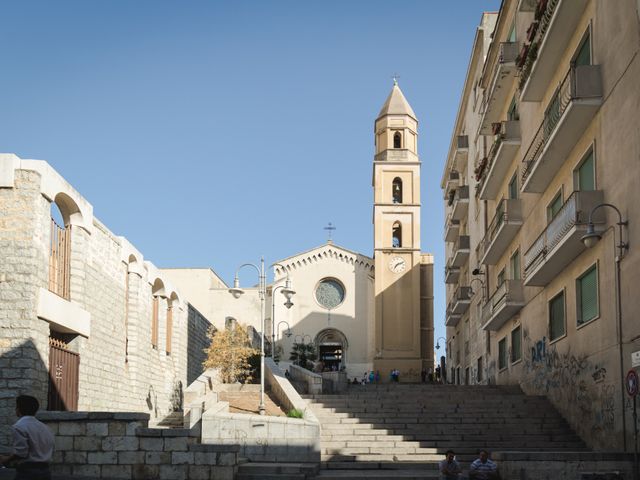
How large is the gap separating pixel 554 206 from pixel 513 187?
5639mm

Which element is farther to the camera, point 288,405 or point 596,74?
point 288,405

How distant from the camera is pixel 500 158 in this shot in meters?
28.8

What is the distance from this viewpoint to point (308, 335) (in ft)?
194

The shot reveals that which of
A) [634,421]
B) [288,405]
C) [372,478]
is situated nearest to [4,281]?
[372,478]

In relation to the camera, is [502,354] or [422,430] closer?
[422,430]

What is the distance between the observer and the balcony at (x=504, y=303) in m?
27.6

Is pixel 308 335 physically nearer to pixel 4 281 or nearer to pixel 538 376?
pixel 538 376

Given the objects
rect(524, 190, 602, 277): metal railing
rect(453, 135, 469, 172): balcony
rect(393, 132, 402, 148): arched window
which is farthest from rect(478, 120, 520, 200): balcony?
rect(393, 132, 402, 148): arched window

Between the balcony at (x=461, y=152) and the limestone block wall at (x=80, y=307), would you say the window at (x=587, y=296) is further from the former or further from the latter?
the balcony at (x=461, y=152)

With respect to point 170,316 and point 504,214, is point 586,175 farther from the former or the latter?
point 170,316

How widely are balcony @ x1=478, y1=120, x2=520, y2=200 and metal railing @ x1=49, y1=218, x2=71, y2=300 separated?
13.7 meters

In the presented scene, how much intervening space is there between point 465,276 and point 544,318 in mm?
17094

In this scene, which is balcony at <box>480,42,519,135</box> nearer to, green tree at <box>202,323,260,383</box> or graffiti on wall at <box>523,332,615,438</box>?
graffiti on wall at <box>523,332,615,438</box>

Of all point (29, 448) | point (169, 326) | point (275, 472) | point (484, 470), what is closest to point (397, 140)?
point (169, 326)
